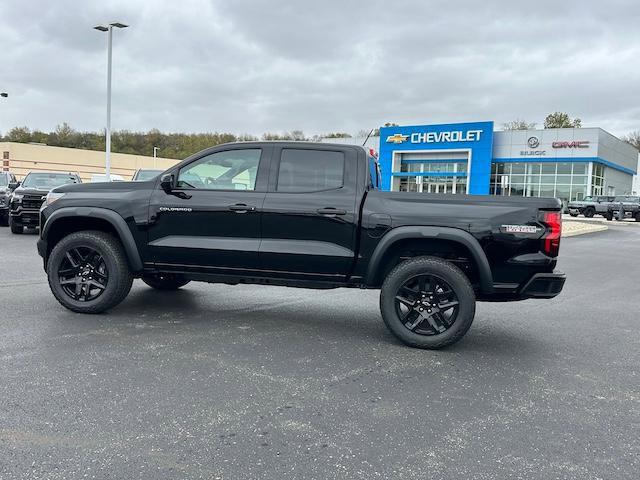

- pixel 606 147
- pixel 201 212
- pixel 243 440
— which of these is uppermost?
pixel 606 147

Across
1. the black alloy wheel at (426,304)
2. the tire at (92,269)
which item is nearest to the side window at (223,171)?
the tire at (92,269)

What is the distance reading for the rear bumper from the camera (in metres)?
4.76

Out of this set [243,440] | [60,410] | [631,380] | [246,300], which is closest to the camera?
[243,440]

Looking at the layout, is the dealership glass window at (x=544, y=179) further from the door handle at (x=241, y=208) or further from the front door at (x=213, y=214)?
the door handle at (x=241, y=208)

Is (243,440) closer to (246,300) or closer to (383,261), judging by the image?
(383,261)

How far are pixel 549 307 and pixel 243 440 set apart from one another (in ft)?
17.6

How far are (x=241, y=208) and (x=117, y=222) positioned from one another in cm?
137

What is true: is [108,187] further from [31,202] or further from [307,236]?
[31,202]

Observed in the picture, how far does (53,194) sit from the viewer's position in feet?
20.1

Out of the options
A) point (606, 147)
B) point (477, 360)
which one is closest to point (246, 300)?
point (477, 360)

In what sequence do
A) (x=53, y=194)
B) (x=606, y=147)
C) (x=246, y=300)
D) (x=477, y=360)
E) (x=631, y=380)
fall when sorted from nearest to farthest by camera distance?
(x=631, y=380), (x=477, y=360), (x=53, y=194), (x=246, y=300), (x=606, y=147)

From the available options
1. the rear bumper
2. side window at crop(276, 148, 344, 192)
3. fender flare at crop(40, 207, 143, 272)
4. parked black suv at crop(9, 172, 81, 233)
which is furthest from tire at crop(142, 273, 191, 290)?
parked black suv at crop(9, 172, 81, 233)

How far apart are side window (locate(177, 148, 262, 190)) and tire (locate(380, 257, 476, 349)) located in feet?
5.84

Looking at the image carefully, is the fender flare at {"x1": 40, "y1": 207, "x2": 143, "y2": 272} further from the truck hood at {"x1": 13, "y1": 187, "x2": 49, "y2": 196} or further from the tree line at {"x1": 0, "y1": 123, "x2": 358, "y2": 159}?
the tree line at {"x1": 0, "y1": 123, "x2": 358, "y2": 159}
